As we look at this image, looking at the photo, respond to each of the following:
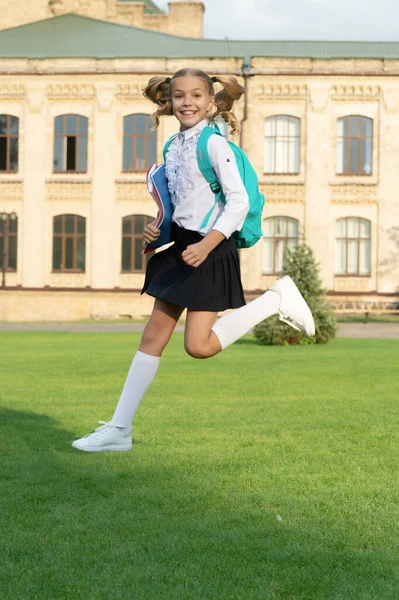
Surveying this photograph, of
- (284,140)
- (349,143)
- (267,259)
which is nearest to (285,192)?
(284,140)

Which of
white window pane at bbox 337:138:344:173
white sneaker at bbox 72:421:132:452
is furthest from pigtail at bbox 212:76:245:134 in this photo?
white window pane at bbox 337:138:344:173

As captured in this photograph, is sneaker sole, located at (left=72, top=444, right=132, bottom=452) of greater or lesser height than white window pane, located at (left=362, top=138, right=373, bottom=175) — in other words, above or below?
below

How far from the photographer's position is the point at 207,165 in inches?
220

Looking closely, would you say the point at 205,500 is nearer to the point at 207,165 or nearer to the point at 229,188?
the point at 229,188

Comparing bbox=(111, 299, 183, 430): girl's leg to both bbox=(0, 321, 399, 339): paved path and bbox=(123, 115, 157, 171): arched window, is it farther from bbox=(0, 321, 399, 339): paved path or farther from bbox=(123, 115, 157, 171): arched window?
bbox=(123, 115, 157, 171): arched window

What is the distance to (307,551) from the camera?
12.8ft

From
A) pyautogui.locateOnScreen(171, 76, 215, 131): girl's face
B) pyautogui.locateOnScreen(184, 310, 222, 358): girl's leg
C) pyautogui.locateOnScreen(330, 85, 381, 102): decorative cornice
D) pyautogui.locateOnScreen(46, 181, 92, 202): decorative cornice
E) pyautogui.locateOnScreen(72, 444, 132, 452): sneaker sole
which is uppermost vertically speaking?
pyautogui.locateOnScreen(330, 85, 381, 102): decorative cornice

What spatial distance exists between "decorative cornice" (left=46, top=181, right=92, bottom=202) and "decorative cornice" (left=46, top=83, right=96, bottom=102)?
3423 millimetres

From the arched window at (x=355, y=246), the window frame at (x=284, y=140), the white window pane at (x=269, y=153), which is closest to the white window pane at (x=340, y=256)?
the arched window at (x=355, y=246)

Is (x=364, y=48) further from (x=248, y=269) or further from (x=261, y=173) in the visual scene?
(x=248, y=269)

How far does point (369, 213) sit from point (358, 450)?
110 feet

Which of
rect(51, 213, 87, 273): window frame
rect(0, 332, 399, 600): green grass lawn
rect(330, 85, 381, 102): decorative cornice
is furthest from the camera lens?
rect(51, 213, 87, 273): window frame

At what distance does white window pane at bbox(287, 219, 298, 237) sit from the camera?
39.2 metres

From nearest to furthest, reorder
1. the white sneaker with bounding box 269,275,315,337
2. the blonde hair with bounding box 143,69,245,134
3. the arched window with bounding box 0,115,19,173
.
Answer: the blonde hair with bounding box 143,69,245,134
the white sneaker with bounding box 269,275,315,337
the arched window with bounding box 0,115,19,173
